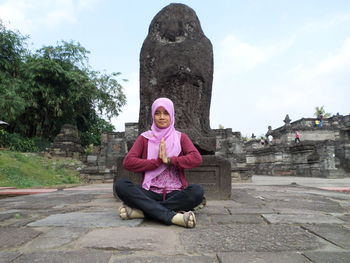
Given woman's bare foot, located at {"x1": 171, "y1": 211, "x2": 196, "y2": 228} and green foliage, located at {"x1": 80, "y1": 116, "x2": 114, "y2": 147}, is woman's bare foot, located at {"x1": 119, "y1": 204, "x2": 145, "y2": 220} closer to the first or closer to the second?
woman's bare foot, located at {"x1": 171, "y1": 211, "x2": 196, "y2": 228}

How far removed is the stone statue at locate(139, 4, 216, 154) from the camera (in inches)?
182

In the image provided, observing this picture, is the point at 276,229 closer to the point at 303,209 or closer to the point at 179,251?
the point at 179,251

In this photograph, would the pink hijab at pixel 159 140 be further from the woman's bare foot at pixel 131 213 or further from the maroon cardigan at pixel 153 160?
the woman's bare foot at pixel 131 213

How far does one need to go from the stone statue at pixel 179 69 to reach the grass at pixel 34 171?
6528 millimetres

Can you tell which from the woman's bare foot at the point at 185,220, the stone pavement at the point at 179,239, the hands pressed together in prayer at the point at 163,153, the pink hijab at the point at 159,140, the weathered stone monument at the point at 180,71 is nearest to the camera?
the stone pavement at the point at 179,239

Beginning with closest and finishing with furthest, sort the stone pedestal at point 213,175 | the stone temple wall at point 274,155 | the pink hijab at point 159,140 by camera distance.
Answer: the pink hijab at point 159,140 < the stone pedestal at point 213,175 < the stone temple wall at point 274,155

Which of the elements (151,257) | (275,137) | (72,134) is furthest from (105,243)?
(275,137)

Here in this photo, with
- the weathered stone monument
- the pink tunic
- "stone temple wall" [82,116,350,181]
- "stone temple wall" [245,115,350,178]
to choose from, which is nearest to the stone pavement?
the pink tunic

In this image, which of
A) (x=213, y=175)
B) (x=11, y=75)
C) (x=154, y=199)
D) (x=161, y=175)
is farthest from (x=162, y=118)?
(x=11, y=75)

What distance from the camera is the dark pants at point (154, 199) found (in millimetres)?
2539

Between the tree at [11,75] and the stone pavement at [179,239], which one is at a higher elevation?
the tree at [11,75]

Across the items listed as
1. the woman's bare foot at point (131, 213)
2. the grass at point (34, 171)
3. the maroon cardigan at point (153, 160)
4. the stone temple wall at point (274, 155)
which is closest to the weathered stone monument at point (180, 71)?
the maroon cardigan at point (153, 160)

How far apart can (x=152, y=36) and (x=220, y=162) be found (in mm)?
2402

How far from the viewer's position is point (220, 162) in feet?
13.7
